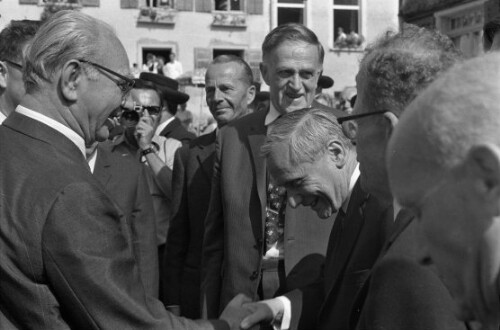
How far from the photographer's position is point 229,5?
26141 millimetres

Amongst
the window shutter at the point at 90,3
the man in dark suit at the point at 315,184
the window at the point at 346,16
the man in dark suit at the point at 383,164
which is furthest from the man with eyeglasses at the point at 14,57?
the window at the point at 346,16

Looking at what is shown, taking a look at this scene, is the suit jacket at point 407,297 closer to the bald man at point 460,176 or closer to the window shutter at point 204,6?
the bald man at point 460,176

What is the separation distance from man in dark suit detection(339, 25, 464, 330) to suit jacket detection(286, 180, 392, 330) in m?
0.13

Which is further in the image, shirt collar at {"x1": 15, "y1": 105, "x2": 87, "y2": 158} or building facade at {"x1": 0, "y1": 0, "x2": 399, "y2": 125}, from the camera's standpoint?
building facade at {"x1": 0, "y1": 0, "x2": 399, "y2": 125}

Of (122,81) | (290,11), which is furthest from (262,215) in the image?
(290,11)

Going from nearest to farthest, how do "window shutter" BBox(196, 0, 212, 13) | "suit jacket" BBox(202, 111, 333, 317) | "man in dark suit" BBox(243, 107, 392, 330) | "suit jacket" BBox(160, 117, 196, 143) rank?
"man in dark suit" BBox(243, 107, 392, 330), "suit jacket" BBox(202, 111, 333, 317), "suit jacket" BBox(160, 117, 196, 143), "window shutter" BBox(196, 0, 212, 13)

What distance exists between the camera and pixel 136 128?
582cm

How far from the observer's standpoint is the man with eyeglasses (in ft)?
13.6

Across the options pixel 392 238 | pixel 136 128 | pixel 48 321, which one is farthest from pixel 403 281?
pixel 136 128

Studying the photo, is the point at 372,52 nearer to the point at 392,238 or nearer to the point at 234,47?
the point at 392,238

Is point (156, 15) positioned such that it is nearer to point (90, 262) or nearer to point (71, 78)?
point (71, 78)

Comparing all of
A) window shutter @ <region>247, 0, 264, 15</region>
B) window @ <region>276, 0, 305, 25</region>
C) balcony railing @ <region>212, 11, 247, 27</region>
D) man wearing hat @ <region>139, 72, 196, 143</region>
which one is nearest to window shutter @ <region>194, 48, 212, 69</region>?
balcony railing @ <region>212, 11, 247, 27</region>

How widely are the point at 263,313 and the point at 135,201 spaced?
1.37 m

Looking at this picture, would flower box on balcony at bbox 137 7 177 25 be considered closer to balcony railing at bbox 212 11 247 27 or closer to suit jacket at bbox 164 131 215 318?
balcony railing at bbox 212 11 247 27
